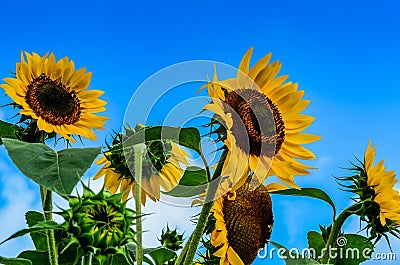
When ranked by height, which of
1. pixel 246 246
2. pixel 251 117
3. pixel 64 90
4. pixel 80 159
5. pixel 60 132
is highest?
pixel 64 90

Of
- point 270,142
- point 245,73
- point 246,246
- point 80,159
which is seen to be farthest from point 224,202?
point 80,159

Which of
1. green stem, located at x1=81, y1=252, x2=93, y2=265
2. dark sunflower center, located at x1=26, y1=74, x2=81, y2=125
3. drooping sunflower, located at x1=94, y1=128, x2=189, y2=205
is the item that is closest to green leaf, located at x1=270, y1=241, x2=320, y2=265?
drooping sunflower, located at x1=94, y1=128, x2=189, y2=205

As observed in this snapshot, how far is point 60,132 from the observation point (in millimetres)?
1514

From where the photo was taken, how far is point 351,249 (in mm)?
1491

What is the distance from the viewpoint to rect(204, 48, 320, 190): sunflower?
3.48ft

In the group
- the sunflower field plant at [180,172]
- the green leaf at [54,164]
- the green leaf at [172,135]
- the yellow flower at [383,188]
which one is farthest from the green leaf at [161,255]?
the yellow flower at [383,188]

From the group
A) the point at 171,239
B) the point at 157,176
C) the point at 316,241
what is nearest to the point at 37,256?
the point at 157,176

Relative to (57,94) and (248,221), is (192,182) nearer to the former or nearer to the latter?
(248,221)

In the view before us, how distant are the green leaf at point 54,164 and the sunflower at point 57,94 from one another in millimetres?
656

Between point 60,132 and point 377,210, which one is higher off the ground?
point 60,132

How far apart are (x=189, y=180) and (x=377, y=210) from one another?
1.55ft

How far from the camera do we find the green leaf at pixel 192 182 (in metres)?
1.18

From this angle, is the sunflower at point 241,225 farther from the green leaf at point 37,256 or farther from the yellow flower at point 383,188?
the green leaf at point 37,256

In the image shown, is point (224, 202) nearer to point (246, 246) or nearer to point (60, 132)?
point (246, 246)
